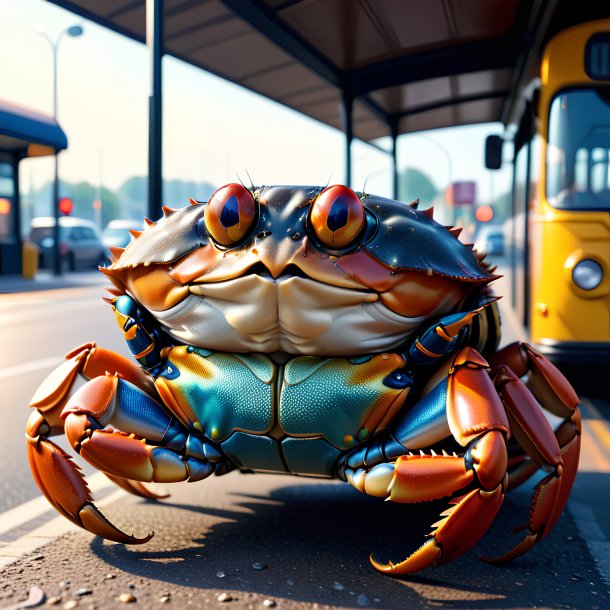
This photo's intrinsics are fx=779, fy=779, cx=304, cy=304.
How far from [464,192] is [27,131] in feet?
134

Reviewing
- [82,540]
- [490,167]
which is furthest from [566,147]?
[82,540]

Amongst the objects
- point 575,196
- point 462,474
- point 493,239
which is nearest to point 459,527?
point 462,474

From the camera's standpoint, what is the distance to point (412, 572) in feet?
9.08

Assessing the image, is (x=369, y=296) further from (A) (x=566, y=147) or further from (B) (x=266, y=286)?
(A) (x=566, y=147)

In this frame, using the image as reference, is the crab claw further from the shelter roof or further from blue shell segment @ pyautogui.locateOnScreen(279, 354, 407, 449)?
the shelter roof

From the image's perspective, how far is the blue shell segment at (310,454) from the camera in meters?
2.94

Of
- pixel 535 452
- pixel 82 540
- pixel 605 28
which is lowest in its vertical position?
pixel 82 540

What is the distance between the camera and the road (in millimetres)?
2682

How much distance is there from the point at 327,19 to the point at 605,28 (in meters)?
2.21

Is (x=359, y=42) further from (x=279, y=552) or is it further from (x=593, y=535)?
(x=279, y=552)

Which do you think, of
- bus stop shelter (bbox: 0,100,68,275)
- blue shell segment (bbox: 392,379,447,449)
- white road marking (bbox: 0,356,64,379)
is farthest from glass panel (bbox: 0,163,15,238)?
blue shell segment (bbox: 392,379,447,449)

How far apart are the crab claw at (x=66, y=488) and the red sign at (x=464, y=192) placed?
5410cm

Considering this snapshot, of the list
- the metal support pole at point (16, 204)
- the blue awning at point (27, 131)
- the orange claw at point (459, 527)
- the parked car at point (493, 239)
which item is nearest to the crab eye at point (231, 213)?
the orange claw at point (459, 527)

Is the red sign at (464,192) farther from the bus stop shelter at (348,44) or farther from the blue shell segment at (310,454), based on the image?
the blue shell segment at (310,454)
